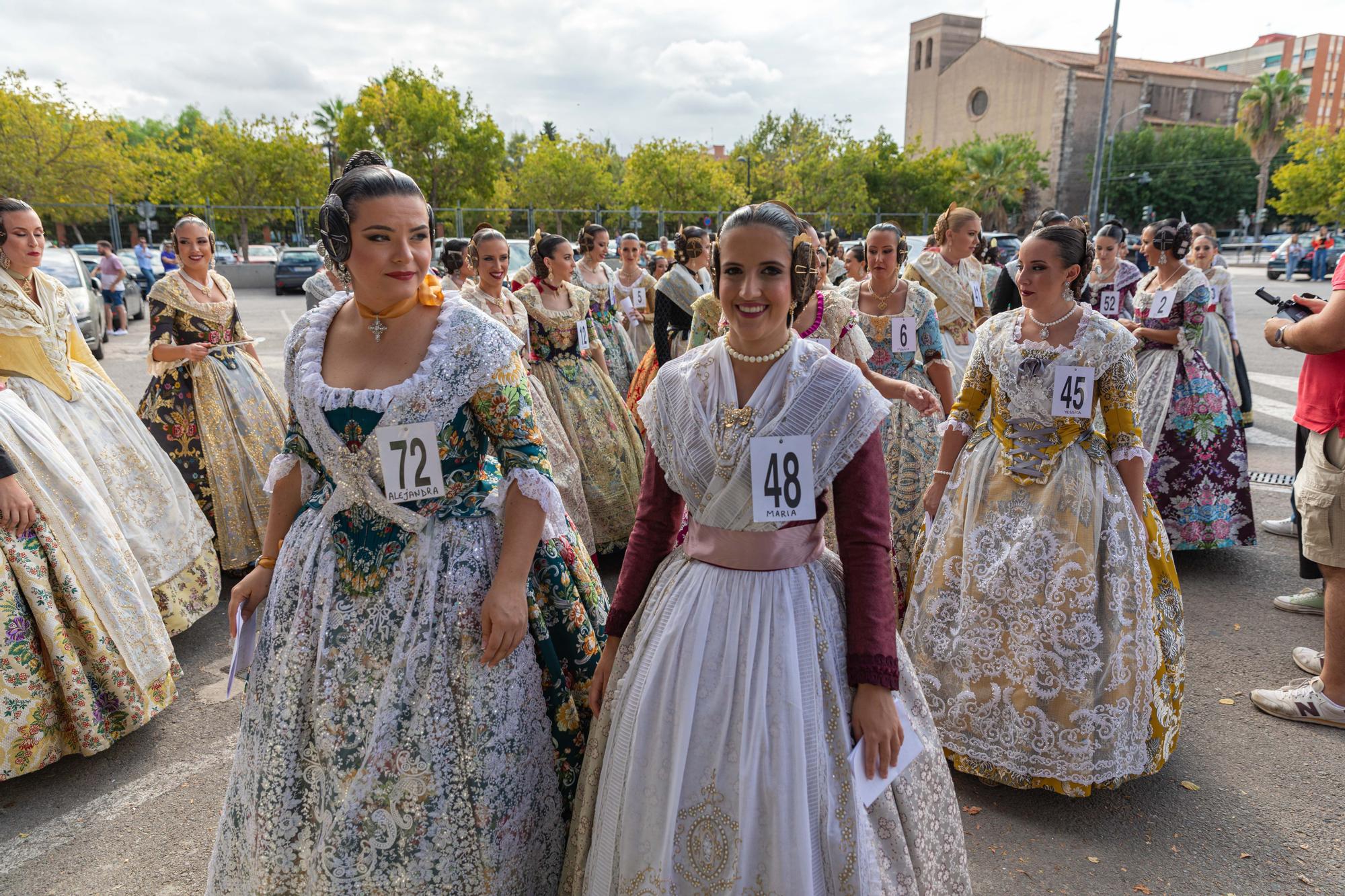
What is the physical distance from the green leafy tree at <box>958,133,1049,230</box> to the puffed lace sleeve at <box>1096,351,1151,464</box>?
1895 inches

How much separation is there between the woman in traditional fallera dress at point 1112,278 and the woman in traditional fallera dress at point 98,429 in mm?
6151

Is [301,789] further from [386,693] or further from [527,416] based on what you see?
[527,416]

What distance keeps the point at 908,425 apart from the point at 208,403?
413 centimetres

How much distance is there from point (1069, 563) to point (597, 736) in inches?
76.3

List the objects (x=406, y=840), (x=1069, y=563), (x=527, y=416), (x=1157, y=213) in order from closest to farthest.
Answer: (x=406, y=840) → (x=527, y=416) → (x=1069, y=563) → (x=1157, y=213)

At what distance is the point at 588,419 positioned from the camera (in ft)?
18.1

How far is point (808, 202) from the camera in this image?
4006 cm

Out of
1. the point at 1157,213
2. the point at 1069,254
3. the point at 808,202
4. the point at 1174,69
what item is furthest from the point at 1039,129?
the point at 1069,254

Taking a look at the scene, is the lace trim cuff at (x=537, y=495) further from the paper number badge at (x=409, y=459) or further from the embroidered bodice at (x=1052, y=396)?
the embroidered bodice at (x=1052, y=396)

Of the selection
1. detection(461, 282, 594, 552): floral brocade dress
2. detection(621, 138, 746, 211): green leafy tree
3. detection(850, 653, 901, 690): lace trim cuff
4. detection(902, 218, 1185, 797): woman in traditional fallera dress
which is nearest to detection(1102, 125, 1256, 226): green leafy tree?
detection(621, 138, 746, 211): green leafy tree

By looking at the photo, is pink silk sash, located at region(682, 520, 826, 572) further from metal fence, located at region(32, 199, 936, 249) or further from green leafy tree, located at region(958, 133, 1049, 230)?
green leafy tree, located at region(958, 133, 1049, 230)

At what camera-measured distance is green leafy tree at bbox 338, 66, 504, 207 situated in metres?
30.6

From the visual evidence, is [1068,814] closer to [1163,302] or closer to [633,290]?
[1163,302]

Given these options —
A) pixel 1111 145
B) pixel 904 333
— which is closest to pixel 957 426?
pixel 904 333
